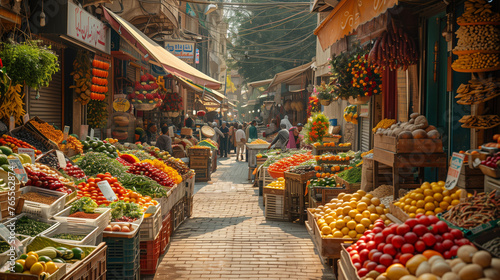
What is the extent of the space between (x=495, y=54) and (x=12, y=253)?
4.92 metres

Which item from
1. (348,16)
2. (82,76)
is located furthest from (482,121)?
(82,76)

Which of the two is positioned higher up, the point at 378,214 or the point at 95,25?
the point at 95,25

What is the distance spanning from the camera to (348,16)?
22.3 ft

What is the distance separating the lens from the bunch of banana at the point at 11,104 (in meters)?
6.96

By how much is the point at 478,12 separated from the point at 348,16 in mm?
2073

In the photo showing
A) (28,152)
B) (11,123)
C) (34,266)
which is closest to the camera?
(34,266)

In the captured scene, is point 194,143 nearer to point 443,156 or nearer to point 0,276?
point 443,156

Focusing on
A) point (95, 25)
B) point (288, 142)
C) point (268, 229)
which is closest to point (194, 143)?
point (288, 142)

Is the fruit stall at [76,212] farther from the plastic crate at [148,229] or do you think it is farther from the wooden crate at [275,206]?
the wooden crate at [275,206]

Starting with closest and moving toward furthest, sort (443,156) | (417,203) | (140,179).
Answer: (417,203) < (443,156) < (140,179)

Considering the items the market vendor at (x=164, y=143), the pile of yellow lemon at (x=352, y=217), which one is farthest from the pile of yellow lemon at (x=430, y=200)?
the market vendor at (x=164, y=143)

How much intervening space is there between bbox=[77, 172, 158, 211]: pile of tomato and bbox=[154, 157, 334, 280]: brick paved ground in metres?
0.89

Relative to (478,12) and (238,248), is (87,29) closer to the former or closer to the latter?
(238,248)

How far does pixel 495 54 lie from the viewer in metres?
4.96
